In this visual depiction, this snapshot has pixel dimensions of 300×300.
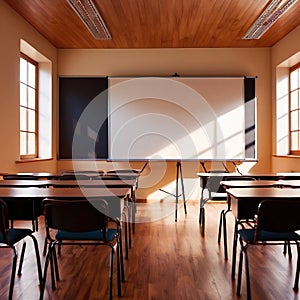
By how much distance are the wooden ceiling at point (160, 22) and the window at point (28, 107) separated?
2.07ft

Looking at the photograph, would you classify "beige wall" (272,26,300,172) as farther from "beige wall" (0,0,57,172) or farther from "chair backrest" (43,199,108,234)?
"chair backrest" (43,199,108,234)

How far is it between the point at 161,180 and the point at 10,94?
3.25 meters

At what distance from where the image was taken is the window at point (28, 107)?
631 centimetres

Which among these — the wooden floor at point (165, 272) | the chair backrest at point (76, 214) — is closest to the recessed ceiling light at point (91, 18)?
the wooden floor at point (165, 272)

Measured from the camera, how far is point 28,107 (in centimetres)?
658

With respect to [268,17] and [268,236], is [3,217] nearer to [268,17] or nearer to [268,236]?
A: [268,236]

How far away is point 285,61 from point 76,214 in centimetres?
544

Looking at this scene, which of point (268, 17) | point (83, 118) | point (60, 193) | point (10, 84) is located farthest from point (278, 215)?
point (83, 118)

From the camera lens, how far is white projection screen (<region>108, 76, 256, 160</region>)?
721 centimetres

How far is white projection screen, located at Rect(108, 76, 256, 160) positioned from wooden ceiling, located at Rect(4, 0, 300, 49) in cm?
74

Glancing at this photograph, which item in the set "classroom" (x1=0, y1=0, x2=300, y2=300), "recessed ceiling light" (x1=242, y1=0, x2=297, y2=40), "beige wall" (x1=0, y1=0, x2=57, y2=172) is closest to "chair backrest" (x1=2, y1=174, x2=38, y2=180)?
"beige wall" (x1=0, y1=0, x2=57, y2=172)

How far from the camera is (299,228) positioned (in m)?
2.49

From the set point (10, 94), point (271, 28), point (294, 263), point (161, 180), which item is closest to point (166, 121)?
point (161, 180)

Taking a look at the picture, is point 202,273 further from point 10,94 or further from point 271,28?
point 271,28
